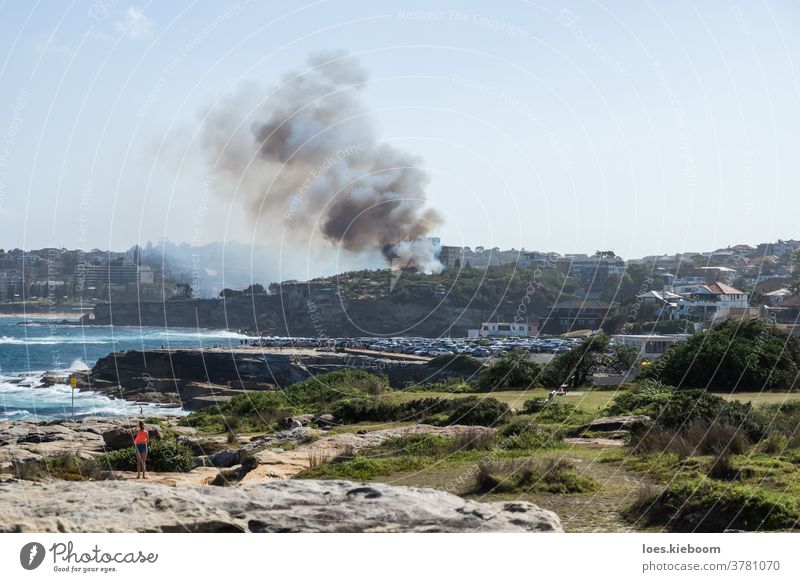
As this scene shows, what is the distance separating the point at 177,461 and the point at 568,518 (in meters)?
11.8

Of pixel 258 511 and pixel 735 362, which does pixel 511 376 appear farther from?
pixel 258 511

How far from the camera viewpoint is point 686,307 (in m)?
107

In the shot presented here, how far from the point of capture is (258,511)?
41.3 feet

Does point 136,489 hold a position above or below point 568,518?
above

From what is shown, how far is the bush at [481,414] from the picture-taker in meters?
30.3

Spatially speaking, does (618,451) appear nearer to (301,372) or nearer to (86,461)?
(86,461)

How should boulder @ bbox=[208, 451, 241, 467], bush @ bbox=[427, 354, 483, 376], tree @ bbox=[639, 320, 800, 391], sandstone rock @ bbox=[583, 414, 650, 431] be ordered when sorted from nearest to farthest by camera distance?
boulder @ bbox=[208, 451, 241, 467] < sandstone rock @ bbox=[583, 414, 650, 431] < tree @ bbox=[639, 320, 800, 391] < bush @ bbox=[427, 354, 483, 376]

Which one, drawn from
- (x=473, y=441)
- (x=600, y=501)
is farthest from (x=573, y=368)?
(x=600, y=501)

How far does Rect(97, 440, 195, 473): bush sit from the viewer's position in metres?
23.5

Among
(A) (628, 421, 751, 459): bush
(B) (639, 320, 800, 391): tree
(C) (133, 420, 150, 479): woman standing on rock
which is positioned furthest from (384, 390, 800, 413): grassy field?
(C) (133, 420, 150, 479): woman standing on rock

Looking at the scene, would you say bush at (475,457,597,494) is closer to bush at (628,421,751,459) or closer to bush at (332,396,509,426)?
bush at (628,421,751,459)

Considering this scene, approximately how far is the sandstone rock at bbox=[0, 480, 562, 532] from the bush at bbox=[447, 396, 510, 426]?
657 inches

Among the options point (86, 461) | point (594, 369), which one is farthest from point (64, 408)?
point (86, 461)
